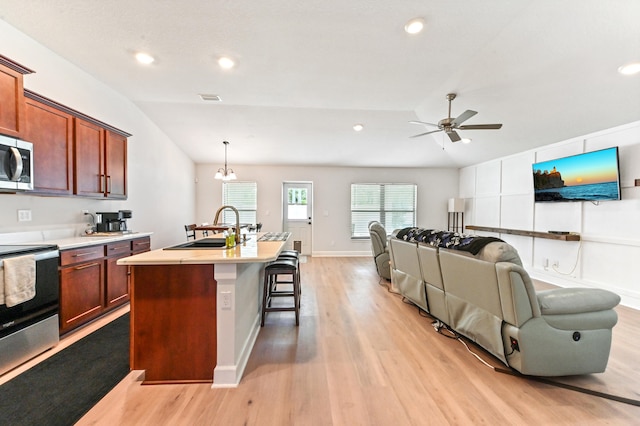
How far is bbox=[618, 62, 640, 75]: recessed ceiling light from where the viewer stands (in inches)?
100

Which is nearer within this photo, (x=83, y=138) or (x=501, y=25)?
(x=501, y=25)

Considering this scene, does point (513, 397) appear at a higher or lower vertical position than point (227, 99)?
lower

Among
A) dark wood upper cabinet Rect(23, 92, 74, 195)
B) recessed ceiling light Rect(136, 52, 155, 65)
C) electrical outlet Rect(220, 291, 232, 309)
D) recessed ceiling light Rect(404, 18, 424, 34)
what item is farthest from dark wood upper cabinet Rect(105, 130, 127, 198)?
→ recessed ceiling light Rect(404, 18, 424, 34)

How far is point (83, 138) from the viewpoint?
2824 mm

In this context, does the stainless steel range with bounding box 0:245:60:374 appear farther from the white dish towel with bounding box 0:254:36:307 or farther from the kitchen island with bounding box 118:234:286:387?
the kitchen island with bounding box 118:234:286:387

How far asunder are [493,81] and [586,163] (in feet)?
6.57

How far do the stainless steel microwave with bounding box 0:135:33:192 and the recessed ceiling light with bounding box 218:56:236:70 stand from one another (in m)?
1.85

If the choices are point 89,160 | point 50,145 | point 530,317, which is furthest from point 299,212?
point 530,317

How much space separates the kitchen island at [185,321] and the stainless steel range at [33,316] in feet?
3.16

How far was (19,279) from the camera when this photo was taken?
1.91 metres

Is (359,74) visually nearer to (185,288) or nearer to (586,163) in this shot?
(185,288)

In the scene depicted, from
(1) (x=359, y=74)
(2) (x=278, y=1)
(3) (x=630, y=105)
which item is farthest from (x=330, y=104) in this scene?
(3) (x=630, y=105)

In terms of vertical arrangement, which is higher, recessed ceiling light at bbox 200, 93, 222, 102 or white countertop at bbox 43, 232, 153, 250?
recessed ceiling light at bbox 200, 93, 222, 102

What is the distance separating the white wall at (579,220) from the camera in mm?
3332
